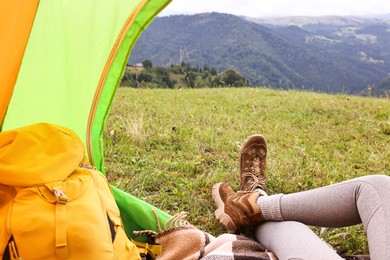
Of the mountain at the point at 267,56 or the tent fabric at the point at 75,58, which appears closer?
the tent fabric at the point at 75,58

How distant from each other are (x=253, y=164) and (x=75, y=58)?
1815 millimetres

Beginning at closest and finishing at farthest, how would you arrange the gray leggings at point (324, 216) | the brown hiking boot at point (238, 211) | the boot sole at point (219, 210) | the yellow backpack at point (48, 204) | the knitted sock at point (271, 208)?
the yellow backpack at point (48, 204) → the gray leggings at point (324, 216) → the knitted sock at point (271, 208) → the brown hiking boot at point (238, 211) → the boot sole at point (219, 210)

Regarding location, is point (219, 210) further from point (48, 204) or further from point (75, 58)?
point (48, 204)

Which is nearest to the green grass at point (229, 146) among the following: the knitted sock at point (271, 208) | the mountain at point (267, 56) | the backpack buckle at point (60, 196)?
the knitted sock at point (271, 208)

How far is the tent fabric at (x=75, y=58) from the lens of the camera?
88.7 inches

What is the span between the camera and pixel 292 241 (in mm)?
2172

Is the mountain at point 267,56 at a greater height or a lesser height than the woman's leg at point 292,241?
lesser

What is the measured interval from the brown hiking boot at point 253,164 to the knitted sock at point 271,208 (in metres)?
0.60

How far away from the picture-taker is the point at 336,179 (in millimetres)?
3828

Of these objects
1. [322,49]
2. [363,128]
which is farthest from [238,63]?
[363,128]

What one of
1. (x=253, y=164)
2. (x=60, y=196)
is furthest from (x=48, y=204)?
(x=253, y=164)

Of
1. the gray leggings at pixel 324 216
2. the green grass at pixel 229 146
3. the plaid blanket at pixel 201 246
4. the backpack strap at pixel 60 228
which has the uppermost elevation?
the backpack strap at pixel 60 228

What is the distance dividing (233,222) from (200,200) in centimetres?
57

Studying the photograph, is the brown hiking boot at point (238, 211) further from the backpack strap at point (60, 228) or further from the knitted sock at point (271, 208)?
the backpack strap at point (60, 228)
